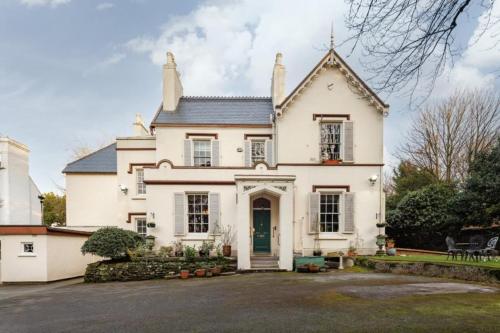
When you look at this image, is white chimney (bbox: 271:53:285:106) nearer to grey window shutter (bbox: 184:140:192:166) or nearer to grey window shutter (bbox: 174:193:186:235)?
grey window shutter (bbox: 184:140:192:166)

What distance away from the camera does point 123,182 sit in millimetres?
17719

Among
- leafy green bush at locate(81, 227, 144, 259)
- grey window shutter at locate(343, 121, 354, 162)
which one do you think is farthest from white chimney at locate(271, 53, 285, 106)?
leafy green bush at locate(81, 227, 144, 259)

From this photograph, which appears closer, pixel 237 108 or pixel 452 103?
pixel 237 108

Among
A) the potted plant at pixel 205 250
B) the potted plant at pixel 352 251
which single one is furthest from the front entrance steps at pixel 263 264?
the potted plant at pixel 352 251

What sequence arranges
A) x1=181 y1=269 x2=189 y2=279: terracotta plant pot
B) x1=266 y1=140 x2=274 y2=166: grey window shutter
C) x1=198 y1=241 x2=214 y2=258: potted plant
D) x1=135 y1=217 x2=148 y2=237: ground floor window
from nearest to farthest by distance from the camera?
x1=181 y1=269 x2=189 y2=279: terracotta plant pot
x1=198 y1=241 x2=214 y2=258: potted plant
x1=266 y1=140 x2=274 y2=166: grey window shutter
x1=135 y1=217 x2=148 y2=237: ground floor window

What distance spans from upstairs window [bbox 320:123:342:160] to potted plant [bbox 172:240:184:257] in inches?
335

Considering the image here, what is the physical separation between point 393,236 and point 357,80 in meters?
11.4

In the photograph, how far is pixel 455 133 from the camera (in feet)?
82.0

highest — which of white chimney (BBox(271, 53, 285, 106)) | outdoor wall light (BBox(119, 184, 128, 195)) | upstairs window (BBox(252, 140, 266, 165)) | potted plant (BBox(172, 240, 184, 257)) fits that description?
white chimney (BBox(271, 53, 285, 106))

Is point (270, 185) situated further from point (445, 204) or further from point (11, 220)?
point (11, 220)

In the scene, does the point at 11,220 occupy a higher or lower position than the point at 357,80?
lower

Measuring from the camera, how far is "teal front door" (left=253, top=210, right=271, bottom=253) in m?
15.6

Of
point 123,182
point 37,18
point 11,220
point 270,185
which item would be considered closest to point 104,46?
point 37,18

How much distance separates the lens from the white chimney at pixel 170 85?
17891mm
